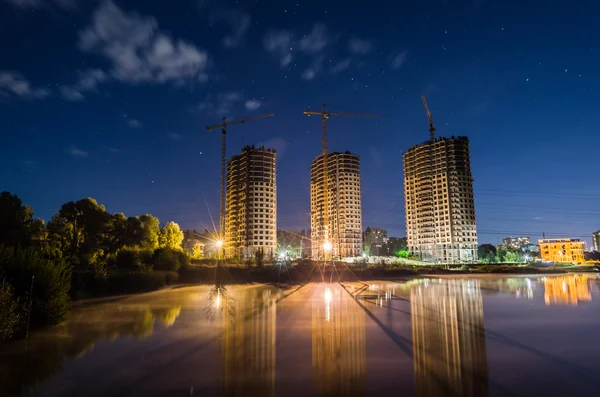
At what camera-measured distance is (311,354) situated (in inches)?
498

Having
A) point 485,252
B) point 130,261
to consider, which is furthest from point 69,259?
point 485,252

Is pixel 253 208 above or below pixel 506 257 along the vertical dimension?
above

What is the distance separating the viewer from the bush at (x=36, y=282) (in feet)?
57.2

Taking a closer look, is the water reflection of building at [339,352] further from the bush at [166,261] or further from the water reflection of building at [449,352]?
the bush at [166,261]

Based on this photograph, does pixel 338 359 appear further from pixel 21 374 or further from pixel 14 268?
pixel 14 268

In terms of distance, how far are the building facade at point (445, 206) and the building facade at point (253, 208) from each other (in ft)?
262

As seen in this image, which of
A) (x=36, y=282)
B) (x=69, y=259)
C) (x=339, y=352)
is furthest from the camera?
(x=69, y=259)

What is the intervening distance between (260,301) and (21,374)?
1863 cm

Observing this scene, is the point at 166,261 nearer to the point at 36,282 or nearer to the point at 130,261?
the point at 130,261

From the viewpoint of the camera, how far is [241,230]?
19075cm

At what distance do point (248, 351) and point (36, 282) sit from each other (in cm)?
1200

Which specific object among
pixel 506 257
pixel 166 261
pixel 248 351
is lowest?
pixel 248 351

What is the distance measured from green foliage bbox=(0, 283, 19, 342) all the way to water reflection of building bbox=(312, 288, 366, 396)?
1229 centimetres

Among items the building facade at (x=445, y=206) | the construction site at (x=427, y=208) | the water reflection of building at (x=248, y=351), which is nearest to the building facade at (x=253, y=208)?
the construction site at (x=427, y=208)
